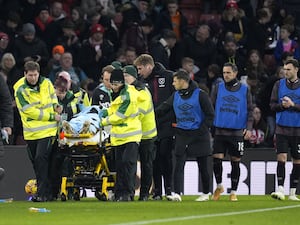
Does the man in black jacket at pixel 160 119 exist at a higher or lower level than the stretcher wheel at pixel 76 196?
higher

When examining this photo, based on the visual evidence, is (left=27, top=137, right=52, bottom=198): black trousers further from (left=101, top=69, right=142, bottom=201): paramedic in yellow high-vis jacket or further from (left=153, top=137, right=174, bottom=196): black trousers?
(left=153, top=137, right=174, bottom=196): black trousers

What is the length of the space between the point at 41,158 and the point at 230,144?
10.5ft

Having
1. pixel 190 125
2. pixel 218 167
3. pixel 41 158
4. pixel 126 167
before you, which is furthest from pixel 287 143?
pixel 41 158

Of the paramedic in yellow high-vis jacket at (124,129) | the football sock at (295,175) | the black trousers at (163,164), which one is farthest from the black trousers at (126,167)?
the football sock at (295,175)

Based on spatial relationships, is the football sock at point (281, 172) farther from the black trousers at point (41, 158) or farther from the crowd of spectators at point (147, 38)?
the crowd of spectators at point (147, 38)

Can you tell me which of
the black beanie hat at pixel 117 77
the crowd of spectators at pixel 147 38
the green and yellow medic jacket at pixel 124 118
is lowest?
the green and yellow medic jacket at pixel 124 118

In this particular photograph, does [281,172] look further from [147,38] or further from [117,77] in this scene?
[147,38]

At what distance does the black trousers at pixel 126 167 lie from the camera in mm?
21266

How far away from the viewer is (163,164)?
22484 millimetres

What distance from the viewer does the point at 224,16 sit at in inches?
1211

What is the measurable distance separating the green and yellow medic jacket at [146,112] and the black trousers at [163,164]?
56 cm

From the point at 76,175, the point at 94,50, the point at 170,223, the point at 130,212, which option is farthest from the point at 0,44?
the point at 170,223

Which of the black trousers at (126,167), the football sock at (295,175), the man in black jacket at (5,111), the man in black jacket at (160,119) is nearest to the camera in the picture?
the man in black jacket at (5,111)

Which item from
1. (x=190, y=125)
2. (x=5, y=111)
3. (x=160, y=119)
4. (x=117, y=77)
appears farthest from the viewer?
(x=160, y=119)
